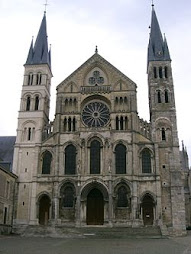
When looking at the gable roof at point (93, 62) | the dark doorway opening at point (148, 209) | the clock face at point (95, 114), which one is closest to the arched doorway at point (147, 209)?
the dark doorway opening at point (148, 209)

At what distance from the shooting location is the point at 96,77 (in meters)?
42.1

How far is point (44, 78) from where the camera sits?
4316 centimetres

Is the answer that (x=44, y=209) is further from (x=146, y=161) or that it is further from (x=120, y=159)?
(x=146, y=161)

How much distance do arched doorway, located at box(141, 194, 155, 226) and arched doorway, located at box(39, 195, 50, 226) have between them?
11.2 meters

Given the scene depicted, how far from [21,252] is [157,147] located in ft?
79.2

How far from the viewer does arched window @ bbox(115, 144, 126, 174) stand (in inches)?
1464

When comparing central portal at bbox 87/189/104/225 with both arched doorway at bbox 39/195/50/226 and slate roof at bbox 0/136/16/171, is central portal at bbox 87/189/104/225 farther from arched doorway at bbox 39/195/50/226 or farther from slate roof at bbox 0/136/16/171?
slate roof at bbox 0/136/16/171

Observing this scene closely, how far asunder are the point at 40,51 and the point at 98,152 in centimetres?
1775

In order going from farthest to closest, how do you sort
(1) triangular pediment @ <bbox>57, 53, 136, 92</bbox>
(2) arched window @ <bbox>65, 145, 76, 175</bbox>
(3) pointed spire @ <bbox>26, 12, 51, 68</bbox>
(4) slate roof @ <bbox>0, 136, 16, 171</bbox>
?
(3) pointed spire @ <bbox>26, 12, 51, 68</bbox>
(1) triangular pediment @ <bbox>57, 53, 136, 92</bbox>
(4) slate roof @ <bbox>0, 136, 16, 171</bbox>
(2) arched window @ <bbox>65, 145, 76, 175</bbox>

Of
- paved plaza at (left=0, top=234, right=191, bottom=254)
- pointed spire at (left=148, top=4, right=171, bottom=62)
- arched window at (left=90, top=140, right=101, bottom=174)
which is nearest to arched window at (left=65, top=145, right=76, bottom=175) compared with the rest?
arched window at (left=90, top=140, right=101, bottom=174)

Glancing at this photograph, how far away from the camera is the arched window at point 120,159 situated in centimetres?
3719

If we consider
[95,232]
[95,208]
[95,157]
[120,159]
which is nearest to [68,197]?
[95,208]

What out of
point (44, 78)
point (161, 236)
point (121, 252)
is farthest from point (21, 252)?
point (44, 78)

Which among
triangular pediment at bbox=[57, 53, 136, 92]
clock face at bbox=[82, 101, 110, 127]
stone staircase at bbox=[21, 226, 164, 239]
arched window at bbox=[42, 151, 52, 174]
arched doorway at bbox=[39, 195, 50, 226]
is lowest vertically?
stone staircase at bbox=[21, 226, 164, 239]
